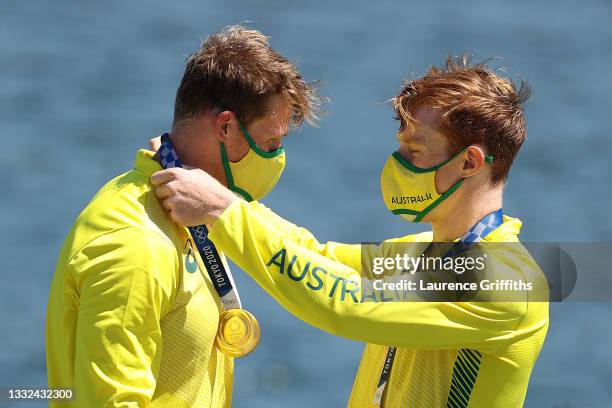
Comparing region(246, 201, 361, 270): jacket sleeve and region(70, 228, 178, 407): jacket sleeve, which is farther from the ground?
region(246, 201, 361, 270): jacket sleeve

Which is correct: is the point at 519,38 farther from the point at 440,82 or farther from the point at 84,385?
the point at 84,385

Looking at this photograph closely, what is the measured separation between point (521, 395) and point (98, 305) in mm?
1559

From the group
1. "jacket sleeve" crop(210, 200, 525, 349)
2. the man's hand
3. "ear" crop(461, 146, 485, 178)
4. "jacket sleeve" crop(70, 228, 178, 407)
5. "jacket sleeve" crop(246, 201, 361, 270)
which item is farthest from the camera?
"jacket sleeve" crop(246, 201, 361, 270)

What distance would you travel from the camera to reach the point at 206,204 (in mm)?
3988

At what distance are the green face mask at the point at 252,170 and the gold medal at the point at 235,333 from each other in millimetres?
423

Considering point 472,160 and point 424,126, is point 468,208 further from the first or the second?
point 424,126

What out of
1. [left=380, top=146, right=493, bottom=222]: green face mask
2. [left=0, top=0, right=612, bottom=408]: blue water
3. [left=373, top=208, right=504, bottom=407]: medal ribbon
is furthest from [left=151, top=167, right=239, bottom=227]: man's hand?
[left=0, top=0, right=612, bottom=408]: blue water

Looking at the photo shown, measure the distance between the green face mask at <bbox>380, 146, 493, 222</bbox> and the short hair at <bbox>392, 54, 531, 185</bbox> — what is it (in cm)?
6

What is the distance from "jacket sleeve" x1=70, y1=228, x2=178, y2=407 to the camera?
376cm

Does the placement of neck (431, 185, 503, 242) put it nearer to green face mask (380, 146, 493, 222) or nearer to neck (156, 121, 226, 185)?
green face mask (380, 146, 493, 222)

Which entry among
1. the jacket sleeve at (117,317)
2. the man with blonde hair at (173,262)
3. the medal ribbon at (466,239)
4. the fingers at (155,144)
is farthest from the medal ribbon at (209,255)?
the medal ribbon at (466,239)

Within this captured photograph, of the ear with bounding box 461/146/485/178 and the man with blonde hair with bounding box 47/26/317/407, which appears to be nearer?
the man with blonde hair with bounding box 47/26/317/407

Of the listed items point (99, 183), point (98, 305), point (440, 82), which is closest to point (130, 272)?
point (98, 305)

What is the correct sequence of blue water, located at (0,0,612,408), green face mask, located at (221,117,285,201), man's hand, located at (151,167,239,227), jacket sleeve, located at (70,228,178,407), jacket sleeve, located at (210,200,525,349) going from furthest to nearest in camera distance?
blue water, located at (0,0,612,408)
green face mask, located at (221,117,285,201)
jacket sleeve, located at (210,200,525,349)
man's hand, located at (151,167,239,227)
jacket sleeve, located at (70,228,178,407)
